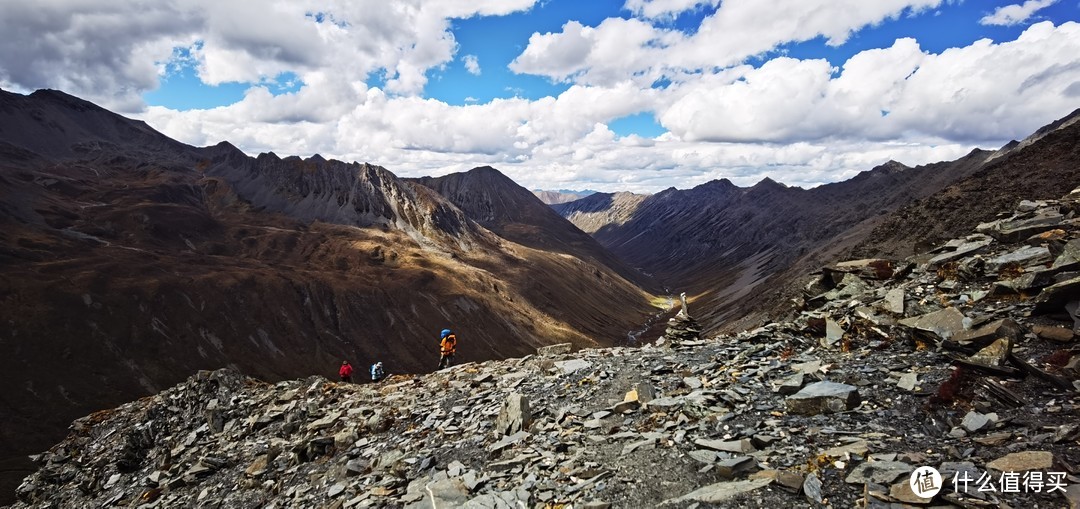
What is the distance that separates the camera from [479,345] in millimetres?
99125

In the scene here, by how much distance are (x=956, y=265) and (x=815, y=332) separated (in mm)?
4840

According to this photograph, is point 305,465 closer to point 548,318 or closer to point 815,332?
point 815,332

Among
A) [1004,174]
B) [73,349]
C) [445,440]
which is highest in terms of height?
[1004,174]

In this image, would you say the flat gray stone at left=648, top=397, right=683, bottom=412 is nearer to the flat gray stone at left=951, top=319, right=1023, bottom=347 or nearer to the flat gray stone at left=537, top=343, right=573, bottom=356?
the flat gray stone at left=951, top=319, right=1023, bottom=347

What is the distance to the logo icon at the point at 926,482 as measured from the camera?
26.1 feet

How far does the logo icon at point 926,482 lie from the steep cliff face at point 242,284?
68655mm

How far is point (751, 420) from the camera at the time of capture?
11891mm

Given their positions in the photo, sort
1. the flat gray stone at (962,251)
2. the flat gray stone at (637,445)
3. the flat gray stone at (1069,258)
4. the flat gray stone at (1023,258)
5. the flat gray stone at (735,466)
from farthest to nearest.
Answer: the flat gray stone at (962,251), the flat gray stone at (1023,258), the flat gray stone at (1069,258), the flat gray stone at (637,445), the flat gray stone at (735,466)

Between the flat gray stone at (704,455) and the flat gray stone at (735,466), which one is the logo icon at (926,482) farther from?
the flat gray stone at (704,455)

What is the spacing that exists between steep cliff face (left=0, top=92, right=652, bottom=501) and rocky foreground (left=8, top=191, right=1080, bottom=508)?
4837cm

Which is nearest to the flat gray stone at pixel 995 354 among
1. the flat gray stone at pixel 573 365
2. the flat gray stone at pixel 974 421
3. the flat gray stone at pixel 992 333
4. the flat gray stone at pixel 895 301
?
the flat gray stone at pixel 992 333

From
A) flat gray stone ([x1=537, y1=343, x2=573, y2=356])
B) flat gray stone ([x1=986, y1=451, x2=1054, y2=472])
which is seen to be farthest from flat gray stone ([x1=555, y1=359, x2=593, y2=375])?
flat gray stone ([x1=986, y1=451, x2=1054, y2=472])

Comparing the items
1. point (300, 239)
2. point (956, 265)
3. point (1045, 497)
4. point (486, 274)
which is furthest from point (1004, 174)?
point (300, 239)

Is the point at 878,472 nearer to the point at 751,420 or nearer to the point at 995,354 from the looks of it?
the point at 751,420
